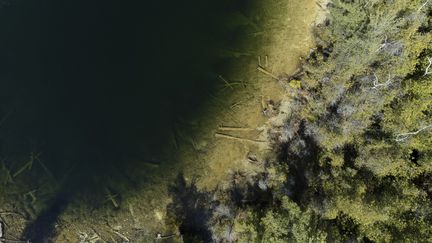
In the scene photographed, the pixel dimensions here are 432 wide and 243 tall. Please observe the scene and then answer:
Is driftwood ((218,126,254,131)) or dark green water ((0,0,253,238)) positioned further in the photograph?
dark green water ((0,0,253,238))

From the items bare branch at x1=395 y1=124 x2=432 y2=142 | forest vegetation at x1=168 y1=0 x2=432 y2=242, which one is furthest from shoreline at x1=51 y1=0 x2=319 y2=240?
bare branch at x1=395 y1=124 x2=432 y2=142

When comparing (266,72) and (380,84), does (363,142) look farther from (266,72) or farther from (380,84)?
(266,72)

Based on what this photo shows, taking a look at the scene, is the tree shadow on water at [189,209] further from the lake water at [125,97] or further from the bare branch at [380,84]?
the bare branch at [380,84]

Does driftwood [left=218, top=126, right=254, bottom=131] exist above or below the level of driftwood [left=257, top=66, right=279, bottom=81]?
below

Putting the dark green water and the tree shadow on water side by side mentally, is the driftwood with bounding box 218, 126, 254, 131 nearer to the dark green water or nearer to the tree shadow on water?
the dark green water

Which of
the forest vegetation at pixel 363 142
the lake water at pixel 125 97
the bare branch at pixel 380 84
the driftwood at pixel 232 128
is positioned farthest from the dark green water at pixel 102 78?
the bare branch at pixel 380 84

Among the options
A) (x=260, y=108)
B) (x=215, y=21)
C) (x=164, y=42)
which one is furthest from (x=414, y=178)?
(x=164, y=42)
